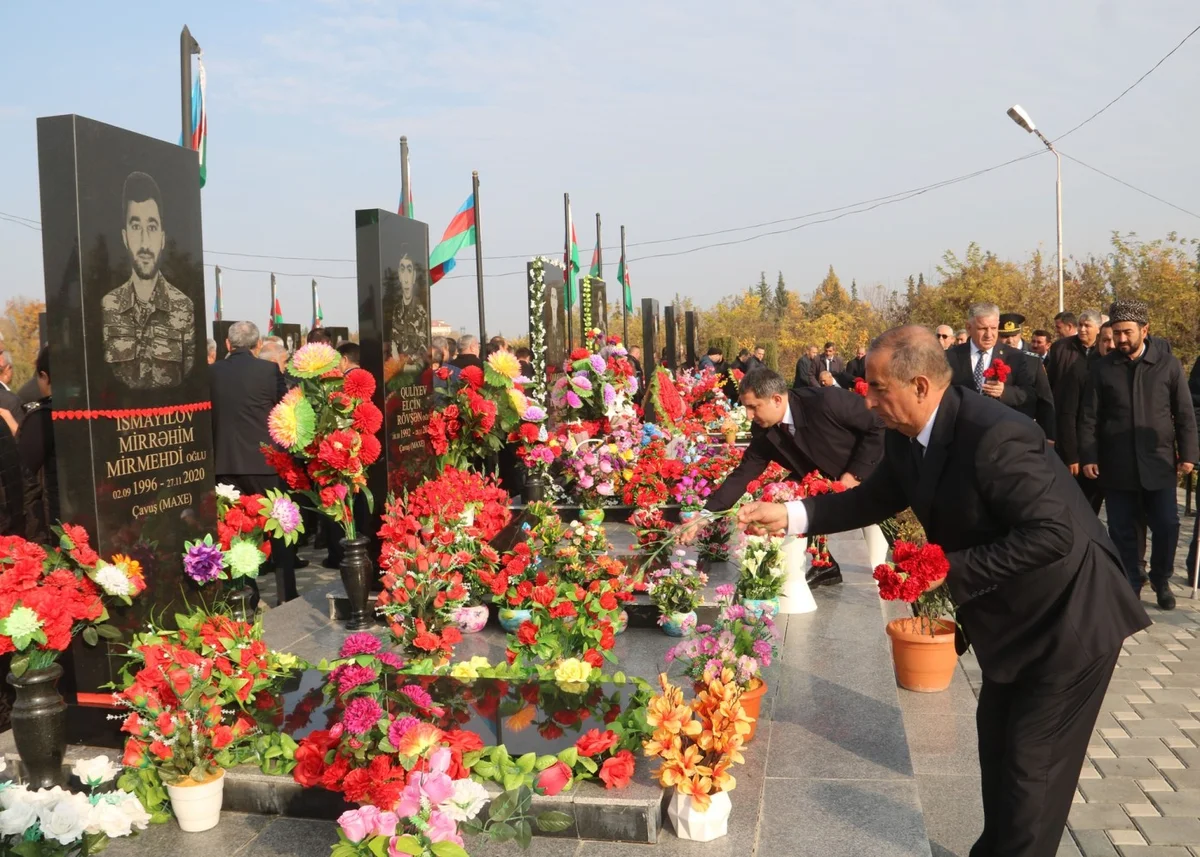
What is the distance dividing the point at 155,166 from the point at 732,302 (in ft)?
178

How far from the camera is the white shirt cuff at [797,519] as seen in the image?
12.4ft

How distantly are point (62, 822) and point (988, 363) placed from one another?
714 cm

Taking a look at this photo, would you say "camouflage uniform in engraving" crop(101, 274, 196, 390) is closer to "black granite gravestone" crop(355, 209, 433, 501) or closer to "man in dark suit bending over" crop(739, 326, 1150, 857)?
"black granite gravestone" crop(355, 209, 433, 501)

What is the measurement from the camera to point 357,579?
19.5ft

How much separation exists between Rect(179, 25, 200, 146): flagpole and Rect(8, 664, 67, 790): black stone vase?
4.35 meters

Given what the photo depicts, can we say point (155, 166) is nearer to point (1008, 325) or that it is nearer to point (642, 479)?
point (642, 479)

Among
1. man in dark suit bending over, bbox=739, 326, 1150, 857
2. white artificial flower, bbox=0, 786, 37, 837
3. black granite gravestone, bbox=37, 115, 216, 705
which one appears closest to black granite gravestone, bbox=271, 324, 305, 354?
black granite gravestone, bbox=37, 115, 216, 705

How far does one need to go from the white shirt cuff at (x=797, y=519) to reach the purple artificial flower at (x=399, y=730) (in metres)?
1.60

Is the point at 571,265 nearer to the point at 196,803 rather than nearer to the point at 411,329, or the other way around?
the point at 411,329

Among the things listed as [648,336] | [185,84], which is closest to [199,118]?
[185,84]

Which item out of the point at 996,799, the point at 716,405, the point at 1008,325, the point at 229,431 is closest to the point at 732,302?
the point at 716,405

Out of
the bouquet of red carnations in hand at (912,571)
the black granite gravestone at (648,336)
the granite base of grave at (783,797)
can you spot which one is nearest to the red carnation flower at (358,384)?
the granite base of grave at (783,797)

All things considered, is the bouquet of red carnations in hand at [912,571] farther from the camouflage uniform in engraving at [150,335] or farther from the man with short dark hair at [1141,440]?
the man with short dark hair at [1141,440]

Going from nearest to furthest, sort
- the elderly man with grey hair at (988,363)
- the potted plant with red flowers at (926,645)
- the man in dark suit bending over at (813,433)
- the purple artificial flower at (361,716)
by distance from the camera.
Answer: the purple artificial flower at (361,716)
the potted plant with red flowers at (926,645)
the man in dark suit bending over at (813,433)
the elderly man with grey hair at (988,363)
